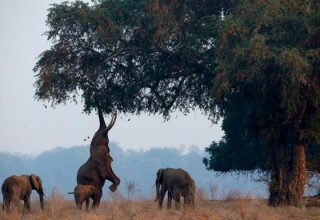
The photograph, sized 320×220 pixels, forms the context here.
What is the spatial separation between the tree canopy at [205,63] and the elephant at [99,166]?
72.8 inches

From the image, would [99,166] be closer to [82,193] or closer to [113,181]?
[113,181]

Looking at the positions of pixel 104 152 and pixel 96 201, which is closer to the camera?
pixel 96 201

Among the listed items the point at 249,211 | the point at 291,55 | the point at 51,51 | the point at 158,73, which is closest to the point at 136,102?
the point at 158,73

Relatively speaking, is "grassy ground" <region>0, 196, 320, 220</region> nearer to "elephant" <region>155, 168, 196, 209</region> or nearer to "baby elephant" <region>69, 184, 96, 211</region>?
"baby elephant" <region>69, 184, 96, 211</region>

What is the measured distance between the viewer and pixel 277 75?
24219mm

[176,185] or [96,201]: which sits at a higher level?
[176,185]

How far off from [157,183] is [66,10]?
7780mm

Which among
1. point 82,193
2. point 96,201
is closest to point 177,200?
point 96,201

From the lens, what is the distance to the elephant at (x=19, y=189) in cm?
2377

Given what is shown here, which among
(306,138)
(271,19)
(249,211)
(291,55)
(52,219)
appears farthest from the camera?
(306,138)

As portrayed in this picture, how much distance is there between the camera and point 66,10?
1104 inches

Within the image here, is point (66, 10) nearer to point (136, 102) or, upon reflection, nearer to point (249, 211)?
point (136, 102)

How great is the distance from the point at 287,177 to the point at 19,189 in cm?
1007

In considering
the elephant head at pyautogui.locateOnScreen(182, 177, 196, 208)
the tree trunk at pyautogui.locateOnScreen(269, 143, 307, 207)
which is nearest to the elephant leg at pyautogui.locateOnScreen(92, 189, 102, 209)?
the elephant head at pyautogui.locateOnScreen(182, 177, 196, 208)
